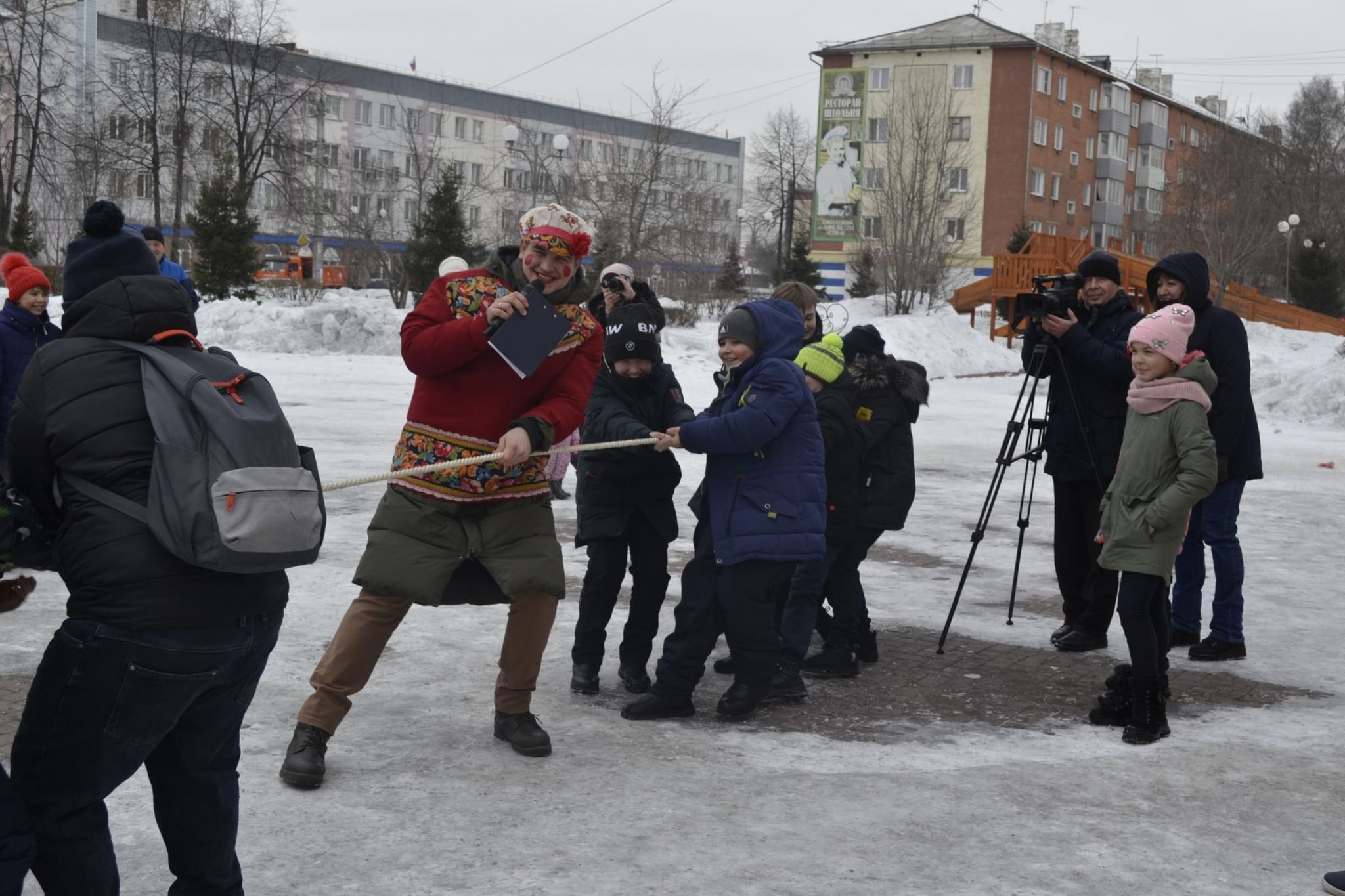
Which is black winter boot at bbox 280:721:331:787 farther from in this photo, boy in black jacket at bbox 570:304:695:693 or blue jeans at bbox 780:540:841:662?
blue jeans at bbox 780:540:841:662

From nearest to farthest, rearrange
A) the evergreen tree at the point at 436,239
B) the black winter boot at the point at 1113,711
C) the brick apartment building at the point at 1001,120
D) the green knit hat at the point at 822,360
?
the black winter boot at the point at 1113,711 < the green knit hat at the point at 822,360 < the evergreen tree at the point at 436,239 < the brick apartment building at the point at 1001,120

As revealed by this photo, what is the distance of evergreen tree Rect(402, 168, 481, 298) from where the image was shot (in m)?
32.6

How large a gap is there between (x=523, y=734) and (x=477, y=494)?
886 millimetres

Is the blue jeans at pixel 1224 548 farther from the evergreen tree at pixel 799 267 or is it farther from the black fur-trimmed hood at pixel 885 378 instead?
the evergreen tree at pixel 799 267

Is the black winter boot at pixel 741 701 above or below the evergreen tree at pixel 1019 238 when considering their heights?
below

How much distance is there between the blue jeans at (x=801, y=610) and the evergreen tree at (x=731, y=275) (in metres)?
30.5

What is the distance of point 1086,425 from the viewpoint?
6590mm

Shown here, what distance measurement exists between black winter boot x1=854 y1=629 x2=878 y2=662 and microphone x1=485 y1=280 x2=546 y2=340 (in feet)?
8.23

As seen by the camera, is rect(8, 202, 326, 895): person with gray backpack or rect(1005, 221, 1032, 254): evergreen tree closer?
rect(8, 202, 326, 895): person with gray backpack

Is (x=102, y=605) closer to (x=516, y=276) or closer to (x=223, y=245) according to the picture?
(x=516, y=276)

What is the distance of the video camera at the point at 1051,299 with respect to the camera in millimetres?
6336

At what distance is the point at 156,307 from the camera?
9.73 ft

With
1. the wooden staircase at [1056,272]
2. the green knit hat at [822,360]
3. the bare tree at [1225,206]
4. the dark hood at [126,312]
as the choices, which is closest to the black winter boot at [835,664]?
the green knit hat at [822,360]

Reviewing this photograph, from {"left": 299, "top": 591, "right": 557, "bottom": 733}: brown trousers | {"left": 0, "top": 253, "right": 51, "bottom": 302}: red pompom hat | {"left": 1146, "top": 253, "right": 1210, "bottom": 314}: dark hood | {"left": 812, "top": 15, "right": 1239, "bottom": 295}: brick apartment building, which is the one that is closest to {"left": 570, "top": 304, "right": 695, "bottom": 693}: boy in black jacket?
{"left": 299, "top": 591, "right": 557, "bottom": 733}: brown trousers
